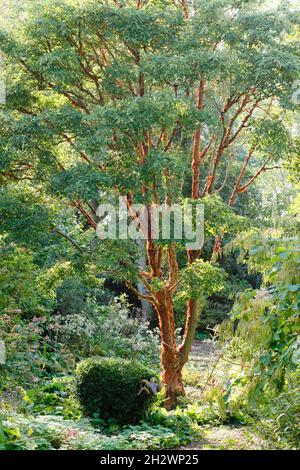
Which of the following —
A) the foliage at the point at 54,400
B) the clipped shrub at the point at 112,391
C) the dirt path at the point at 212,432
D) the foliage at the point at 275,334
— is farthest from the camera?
the foliage at the point at 54,400

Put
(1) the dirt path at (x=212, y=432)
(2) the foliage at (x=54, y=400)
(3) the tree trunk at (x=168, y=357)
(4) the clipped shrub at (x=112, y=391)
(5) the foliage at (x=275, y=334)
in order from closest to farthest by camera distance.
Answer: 1. (5) the foliage at (x=275, y=334)
2. (1) the dirt path at (x=212, y=432)
3. (4) the clipped shrub at (x=112, y=391)
4. (2) the foliage at (x=54, y=400)
5. (3) the tree trunk at (x=168, y=357)

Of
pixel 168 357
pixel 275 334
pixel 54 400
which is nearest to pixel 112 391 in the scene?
pixel 54 400

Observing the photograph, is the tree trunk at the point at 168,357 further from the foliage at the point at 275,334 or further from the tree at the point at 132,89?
the foliage at the point at 275,334

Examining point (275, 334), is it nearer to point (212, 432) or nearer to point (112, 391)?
point (112, 391)

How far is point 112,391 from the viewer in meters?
7.48

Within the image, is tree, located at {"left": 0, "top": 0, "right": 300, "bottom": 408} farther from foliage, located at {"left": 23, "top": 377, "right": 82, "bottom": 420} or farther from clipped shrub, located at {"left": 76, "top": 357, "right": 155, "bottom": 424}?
foliage, located at {"left": 23, "top": 377, "right": 82, "bottom": 420}

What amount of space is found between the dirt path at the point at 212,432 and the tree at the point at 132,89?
133 centimetres

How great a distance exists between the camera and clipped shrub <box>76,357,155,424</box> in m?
7.46

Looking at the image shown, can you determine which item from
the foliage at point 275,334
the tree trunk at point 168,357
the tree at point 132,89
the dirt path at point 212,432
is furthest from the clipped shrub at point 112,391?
the foliage at point 275,334

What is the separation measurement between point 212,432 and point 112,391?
4.16 ft

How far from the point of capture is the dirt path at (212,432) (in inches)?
226

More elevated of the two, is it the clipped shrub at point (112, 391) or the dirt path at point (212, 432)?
the clipped shrub at point (112, 391)

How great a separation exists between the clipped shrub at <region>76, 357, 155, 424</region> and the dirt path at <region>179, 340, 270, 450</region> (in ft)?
2.46

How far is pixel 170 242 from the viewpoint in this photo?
25.9 feet
